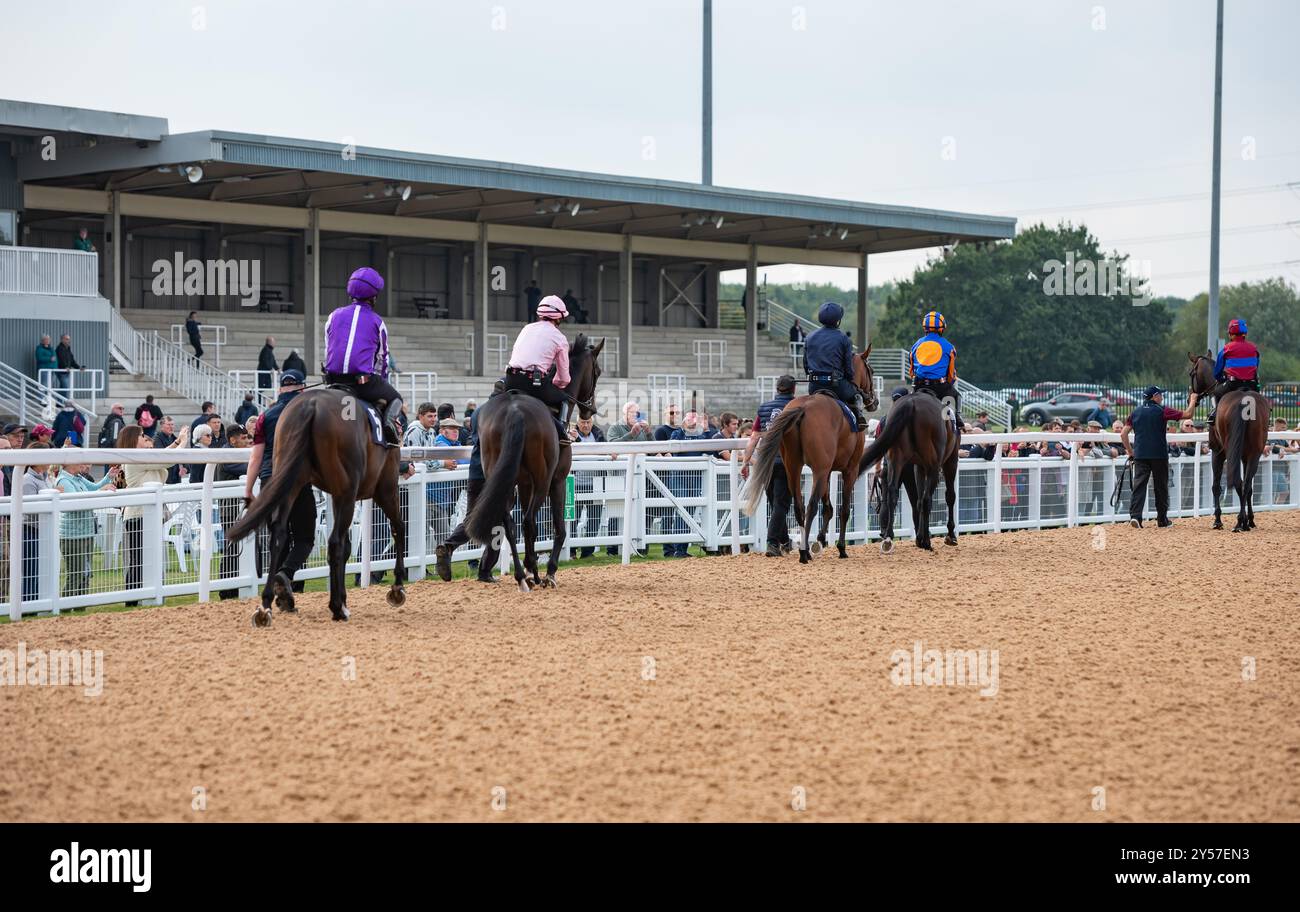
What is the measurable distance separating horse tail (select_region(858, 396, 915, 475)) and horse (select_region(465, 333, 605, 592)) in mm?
3365

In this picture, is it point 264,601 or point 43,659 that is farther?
point 264,601

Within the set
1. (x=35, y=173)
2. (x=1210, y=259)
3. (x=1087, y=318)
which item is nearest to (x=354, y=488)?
(x=35, y=173)

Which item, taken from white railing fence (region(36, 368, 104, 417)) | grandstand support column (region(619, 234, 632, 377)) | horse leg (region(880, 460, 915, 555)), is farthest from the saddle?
grandstand support column (region(619, 234, 632, 377))

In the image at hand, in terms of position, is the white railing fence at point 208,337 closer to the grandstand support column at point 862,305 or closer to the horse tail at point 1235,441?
the grandstand support column at point 862,305

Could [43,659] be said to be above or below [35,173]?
below

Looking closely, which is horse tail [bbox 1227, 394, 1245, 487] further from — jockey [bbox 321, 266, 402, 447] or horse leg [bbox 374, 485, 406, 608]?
jockey [bbox 321, 266, 402, 447]

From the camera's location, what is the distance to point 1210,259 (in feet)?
121

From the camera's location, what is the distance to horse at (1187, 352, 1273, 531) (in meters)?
16.4

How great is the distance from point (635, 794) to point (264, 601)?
4544 mm

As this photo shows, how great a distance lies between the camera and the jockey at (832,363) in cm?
1341

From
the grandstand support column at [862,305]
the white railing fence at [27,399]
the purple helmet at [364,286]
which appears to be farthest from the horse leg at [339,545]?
the grandstand support column at [862,305]

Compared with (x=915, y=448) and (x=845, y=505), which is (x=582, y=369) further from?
(x=915, y=448)

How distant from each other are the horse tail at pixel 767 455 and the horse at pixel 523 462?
194 centimetres

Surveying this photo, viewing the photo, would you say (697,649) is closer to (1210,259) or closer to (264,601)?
(264,601)
